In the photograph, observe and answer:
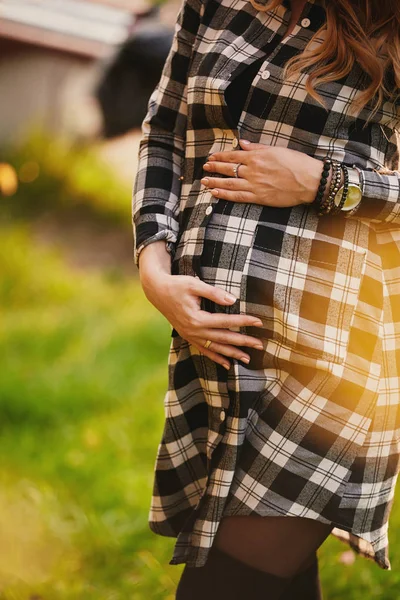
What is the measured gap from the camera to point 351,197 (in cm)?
139

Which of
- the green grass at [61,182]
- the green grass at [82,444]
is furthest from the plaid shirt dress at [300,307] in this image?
the green grass at [61,182]

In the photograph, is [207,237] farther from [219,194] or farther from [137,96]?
[137,96]

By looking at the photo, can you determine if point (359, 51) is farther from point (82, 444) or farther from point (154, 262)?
point (82, 444)

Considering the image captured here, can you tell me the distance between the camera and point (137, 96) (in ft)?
19.0

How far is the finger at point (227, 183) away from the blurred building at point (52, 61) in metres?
4.80

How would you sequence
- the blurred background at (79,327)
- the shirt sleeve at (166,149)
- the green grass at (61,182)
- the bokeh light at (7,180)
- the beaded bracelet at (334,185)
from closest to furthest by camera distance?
the beaded bracelet at (334,185) < the shirt sleeve at (166,149) < the blurred background at (79,327) < the bokeh light at (7,180) < the green grass at (61,182)

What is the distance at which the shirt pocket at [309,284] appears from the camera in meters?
1.41

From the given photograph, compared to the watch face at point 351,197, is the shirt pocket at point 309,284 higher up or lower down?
lower down

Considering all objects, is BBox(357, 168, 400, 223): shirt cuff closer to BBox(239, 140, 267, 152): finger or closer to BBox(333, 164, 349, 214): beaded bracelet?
BBox(333, 164, 349, 214): beaded bracelet

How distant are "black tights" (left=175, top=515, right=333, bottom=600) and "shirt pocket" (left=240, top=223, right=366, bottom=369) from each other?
0.35m

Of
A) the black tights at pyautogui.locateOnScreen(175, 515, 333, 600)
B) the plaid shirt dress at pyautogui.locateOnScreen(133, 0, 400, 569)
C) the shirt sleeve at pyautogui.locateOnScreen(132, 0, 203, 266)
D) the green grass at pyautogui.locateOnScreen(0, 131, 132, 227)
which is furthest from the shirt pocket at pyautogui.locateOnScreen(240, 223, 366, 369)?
the green grass at pyautogui.locateOnScreen(0, 131, 132, 227)

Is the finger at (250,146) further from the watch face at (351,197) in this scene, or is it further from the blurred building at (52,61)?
the blurred building at (52,61)

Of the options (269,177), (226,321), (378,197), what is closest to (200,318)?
(226,321)

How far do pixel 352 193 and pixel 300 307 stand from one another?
0.24 metres
